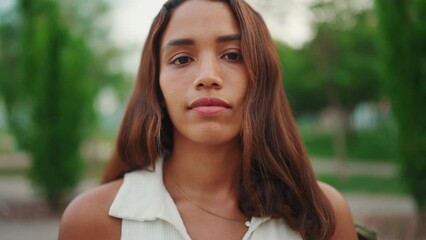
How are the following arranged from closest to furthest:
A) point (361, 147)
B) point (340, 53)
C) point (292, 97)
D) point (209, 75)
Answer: point (209, 75) < point (292, 97) < point (340, 53) < point (361, 147)

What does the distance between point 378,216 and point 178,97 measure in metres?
7.93

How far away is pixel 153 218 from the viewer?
1497mm

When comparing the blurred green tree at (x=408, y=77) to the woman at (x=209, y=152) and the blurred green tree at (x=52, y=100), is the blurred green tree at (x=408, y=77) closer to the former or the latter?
the woman at (x=209, y=152)

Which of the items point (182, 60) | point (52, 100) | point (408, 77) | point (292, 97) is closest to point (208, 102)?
point (182, 60)

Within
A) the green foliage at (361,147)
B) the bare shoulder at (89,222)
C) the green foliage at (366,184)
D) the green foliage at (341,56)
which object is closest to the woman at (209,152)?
the bare shoulder at (89,222)

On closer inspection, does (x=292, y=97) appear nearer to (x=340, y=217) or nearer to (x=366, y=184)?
(x=340, y=217)

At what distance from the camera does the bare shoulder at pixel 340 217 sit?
164 cm

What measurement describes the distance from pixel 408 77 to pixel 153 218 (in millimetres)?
6155

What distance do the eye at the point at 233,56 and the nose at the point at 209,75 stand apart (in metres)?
0.06

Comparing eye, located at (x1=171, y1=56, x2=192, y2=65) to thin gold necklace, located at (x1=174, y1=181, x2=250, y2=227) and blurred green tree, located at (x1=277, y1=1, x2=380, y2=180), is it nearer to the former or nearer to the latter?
thin gold necklace, located at (x1=174, y1=181, x2=250, y2=227)

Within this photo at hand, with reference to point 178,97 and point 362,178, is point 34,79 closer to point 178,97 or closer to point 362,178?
point 178,97

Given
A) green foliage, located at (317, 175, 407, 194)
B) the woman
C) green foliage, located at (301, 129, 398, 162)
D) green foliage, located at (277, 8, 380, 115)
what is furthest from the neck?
green foliage, located at (301, 129, 398, 162)

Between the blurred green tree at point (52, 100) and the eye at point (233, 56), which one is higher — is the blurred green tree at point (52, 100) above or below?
above

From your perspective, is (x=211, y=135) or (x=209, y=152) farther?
(x=209, y=152)
